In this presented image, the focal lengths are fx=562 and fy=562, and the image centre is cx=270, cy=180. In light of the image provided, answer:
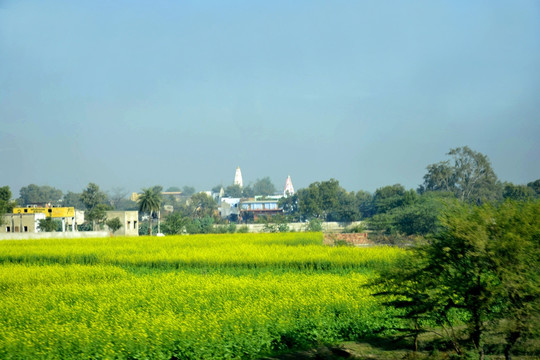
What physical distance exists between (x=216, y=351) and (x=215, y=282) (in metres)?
6.85

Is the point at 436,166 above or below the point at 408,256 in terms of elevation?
above

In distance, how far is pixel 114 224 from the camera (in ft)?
202

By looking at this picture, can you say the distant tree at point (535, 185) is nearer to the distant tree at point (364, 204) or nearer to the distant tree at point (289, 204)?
the distant tree at point (364, 204)

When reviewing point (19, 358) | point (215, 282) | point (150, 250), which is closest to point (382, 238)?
point (150, 250)

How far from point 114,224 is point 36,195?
9233 cm

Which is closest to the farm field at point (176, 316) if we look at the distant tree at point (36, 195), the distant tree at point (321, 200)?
the distant tree at point (321, 200)

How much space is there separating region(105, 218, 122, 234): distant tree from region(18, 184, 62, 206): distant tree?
84.2 metres

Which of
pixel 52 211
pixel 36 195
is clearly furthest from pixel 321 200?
pixel 36 195

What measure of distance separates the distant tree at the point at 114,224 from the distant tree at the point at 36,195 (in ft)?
276

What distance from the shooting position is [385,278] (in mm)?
9367

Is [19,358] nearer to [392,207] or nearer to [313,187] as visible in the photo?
[392,207]

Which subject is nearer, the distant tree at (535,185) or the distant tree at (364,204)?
the distant tree at (535,185)

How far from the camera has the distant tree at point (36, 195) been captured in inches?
5561

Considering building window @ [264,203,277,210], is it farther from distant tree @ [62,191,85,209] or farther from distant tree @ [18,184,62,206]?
distant tree @ [18,184,62,206]
